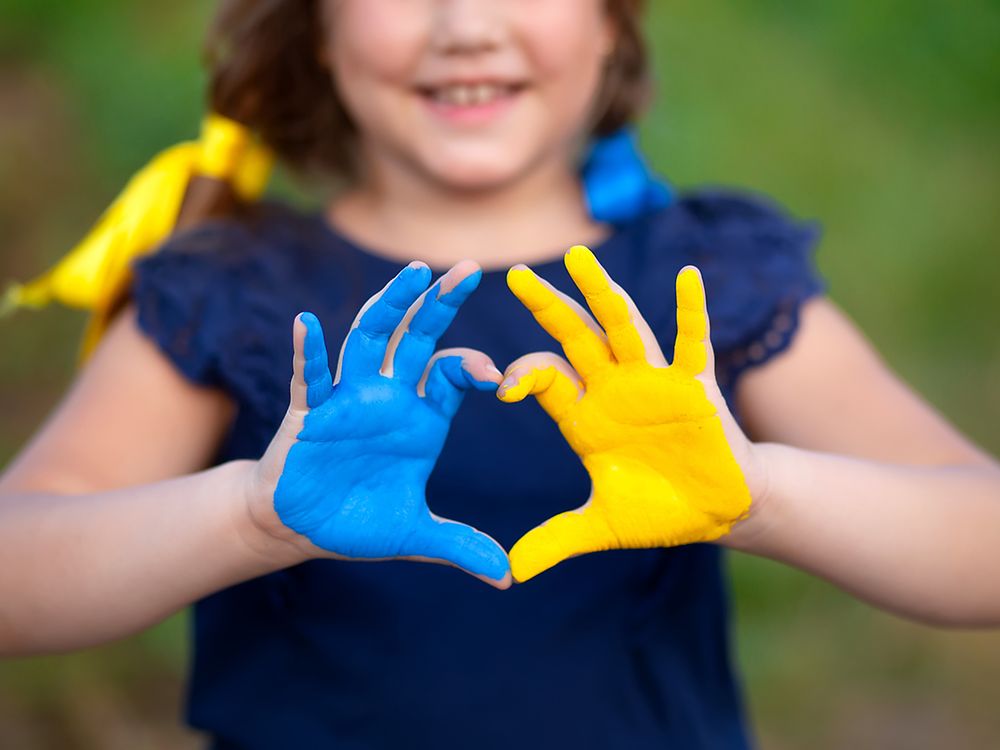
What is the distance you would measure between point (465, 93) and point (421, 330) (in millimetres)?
403

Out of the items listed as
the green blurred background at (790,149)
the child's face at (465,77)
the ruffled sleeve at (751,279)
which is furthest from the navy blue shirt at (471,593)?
the green blurred background at (790,149)

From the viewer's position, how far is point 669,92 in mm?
2322

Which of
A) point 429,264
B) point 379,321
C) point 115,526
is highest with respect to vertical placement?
point 379,321

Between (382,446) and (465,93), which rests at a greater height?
(465,93)

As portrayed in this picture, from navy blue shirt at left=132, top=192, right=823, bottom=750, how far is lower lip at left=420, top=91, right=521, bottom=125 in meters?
0.15

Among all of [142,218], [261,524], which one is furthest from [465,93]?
[261,524]

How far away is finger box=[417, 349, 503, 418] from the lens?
0.79 meters

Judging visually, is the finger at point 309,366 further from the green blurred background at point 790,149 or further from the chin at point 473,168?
the green blurred background at point 790,149

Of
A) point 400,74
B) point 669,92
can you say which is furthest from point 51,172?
point 400,74

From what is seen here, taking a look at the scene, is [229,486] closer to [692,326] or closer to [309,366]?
[309,366]

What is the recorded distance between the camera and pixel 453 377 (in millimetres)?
794

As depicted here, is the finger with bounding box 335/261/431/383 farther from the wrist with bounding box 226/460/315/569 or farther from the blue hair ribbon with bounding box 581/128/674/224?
the blue hair ribbon with bounding box 581/128/674/224

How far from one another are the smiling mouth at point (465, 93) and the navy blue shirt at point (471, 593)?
6.8 inches

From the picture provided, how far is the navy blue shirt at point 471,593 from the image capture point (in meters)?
1.01
